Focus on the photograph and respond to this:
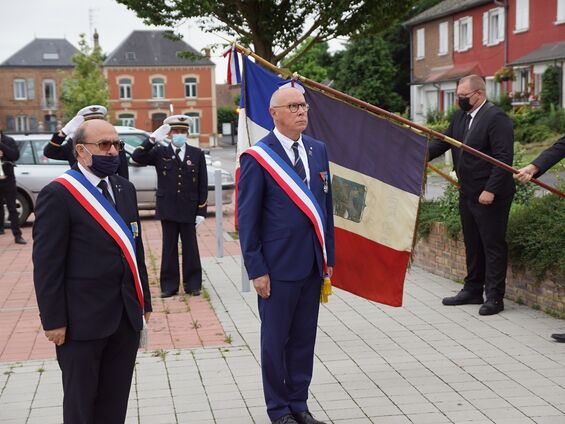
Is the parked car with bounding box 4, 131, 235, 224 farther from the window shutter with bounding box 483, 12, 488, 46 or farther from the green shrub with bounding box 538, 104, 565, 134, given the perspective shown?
the window shutter with bounding box 483, 12, 488, 46

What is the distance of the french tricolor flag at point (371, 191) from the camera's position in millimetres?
6660

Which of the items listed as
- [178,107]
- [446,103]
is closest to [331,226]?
[446,103]

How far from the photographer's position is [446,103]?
170 ft

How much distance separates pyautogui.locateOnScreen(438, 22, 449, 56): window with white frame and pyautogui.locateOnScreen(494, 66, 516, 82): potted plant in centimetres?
1044

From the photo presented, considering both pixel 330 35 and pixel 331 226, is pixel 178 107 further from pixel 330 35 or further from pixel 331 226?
pixel 331 226

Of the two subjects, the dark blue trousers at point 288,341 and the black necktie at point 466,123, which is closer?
the dark blue trousers at point 288,341

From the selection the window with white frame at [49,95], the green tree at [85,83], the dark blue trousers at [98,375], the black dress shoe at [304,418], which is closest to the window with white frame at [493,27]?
the green tree at [85,83]

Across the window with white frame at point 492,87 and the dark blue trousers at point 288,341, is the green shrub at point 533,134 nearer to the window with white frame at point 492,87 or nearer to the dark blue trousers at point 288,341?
the window with white frame at point 492,87

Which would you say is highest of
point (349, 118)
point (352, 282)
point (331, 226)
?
point (349, 118)

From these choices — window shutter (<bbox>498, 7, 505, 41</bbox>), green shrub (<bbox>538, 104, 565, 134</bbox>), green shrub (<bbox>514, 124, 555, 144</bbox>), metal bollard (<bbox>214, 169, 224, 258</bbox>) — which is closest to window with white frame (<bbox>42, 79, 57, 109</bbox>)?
window shutter (<bbox>498, 7, 505, 41</bbox>)

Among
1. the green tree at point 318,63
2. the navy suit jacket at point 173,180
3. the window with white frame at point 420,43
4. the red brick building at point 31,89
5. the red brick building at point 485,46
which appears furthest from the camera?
the red brick building at point 31,89

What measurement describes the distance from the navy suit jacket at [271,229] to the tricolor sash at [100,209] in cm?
102

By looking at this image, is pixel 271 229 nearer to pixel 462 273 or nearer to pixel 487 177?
pixel 487 177

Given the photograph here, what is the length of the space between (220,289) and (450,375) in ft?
14.3
